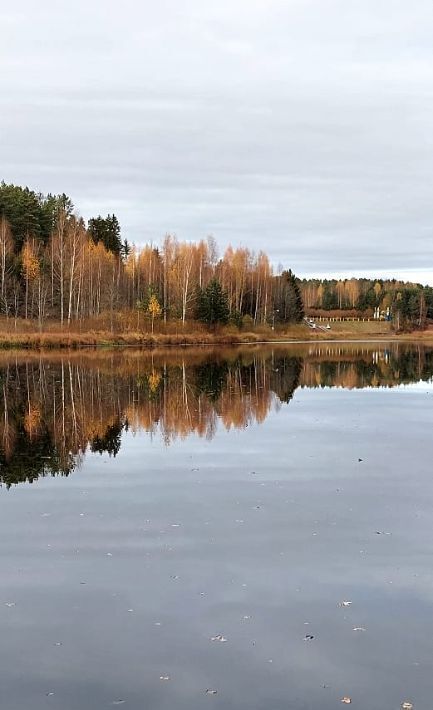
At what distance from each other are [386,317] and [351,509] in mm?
148278

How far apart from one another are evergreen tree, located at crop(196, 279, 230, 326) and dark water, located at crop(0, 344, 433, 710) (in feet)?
195

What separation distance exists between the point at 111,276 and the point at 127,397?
6420 centimetres

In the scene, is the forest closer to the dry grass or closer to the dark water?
the dry grass

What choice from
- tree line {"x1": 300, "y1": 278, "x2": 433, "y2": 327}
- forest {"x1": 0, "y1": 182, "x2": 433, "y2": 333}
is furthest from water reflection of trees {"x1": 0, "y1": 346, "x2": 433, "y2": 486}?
tree line {"x1": 300, "y1": 278, "x2": 433, "y2": 327}

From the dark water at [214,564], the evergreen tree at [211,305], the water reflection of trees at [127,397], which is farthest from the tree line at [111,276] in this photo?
the dark water at [214,564]

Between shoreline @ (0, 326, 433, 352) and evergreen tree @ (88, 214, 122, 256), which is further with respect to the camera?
evergreen tree @ (88, 214, 122, 256)

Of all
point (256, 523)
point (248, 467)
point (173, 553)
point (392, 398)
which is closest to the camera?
point (173, 553)

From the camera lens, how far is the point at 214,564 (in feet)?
29.1

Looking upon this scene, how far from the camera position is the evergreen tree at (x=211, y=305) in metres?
79.8

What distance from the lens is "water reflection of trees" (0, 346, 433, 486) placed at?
17.0m

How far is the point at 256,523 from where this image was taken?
1076 cm

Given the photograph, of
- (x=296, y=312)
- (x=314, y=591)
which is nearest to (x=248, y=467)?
(x=314, y=591)

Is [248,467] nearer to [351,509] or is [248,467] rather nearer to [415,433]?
[351,509]

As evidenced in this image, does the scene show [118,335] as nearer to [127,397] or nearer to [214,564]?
[127,397]
